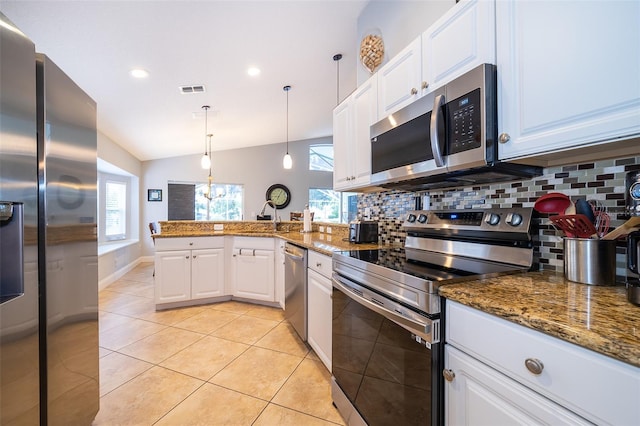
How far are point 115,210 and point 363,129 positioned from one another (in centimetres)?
577

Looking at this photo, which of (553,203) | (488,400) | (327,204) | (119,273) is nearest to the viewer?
(488,400)

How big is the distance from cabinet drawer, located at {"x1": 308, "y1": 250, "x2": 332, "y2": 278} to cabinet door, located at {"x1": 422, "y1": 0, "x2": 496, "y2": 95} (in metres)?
1.16

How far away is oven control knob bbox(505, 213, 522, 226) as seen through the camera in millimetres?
1170

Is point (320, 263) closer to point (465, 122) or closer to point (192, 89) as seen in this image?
point (465, 122)

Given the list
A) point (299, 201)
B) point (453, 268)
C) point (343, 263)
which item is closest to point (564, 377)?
point (453, 268)

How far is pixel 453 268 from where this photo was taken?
46.9 inches

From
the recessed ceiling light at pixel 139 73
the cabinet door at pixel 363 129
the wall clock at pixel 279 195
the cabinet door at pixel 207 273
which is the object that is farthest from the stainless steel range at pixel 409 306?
the wall clock at pixel 279 195

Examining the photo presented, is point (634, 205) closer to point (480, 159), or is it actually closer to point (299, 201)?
point (480, 159)

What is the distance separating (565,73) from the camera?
86 centimetres

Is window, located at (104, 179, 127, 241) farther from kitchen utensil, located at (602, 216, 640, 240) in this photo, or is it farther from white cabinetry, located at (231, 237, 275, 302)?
kitchen utensil, located at (602, 216, 640, 240)

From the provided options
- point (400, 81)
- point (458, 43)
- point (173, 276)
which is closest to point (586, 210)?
point (458, 43)

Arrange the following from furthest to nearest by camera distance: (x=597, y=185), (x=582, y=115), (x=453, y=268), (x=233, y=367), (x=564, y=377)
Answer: (x=233, y=367), (x=453, y=268), (x=597, y=185), (x=582, y=115), (x=564, y=377)

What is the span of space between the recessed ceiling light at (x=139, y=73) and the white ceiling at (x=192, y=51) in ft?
0.16

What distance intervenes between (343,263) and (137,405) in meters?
1.53
